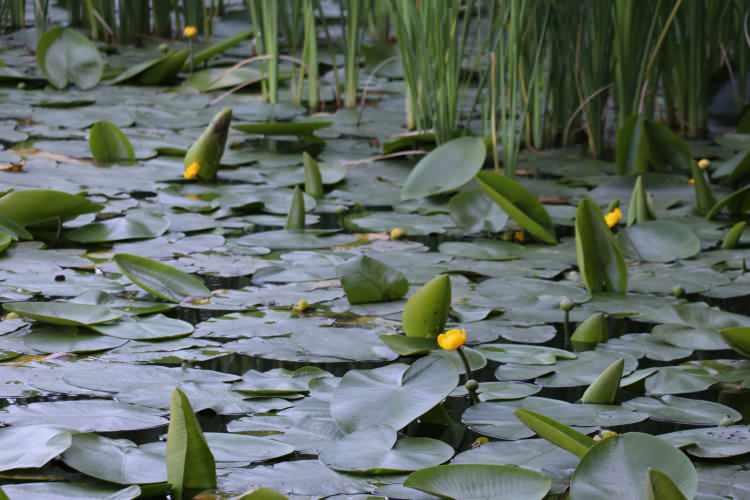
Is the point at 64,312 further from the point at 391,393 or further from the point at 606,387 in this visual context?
the point at 606,387

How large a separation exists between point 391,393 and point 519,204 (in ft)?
2.97

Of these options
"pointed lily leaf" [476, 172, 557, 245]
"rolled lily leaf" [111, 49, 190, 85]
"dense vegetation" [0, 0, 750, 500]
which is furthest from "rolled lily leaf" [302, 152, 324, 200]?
"rolled lily leaf" [111, 49, 190, 85]

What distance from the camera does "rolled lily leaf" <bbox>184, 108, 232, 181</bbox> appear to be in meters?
2.52

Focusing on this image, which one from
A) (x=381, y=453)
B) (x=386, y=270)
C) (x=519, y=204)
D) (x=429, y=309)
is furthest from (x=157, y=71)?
(x=381, y=453)

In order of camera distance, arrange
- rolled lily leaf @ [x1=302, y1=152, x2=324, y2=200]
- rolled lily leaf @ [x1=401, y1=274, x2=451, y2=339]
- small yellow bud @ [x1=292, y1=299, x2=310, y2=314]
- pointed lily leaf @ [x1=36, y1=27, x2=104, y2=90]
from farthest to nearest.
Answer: pointed lily leaf @ [x1=36, y1=27, x2=104, y2=90], rolled lily leaf @ [x1=302, y1=152, x2=324, y2=200], small yellow bud @ [x1=292, y1=299, x2=310, y2=314], rolled lily leaf @ [x1=401, y1=274, x2=451, y2=339]

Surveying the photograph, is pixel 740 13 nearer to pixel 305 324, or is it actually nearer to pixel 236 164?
pixel 236 164

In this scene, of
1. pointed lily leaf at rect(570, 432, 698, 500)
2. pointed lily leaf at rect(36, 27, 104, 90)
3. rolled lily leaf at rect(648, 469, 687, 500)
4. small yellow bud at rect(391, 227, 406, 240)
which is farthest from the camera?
pointed lily leaf at rect(36, 27, 104, 90)

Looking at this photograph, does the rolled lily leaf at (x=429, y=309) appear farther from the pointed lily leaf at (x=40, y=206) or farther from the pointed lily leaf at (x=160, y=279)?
the pointed lily leaf at (x=40, y=206)

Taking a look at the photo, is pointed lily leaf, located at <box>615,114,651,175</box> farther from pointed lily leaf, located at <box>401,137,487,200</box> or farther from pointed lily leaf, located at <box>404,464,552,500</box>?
pointed lily leaf, located at <box>404,464,552,500</box>

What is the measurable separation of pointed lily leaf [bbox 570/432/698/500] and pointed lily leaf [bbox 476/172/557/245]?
94 cm

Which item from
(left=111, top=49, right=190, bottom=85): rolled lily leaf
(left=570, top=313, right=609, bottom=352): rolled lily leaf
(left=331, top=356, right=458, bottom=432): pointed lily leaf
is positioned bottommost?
(left=570, top=313, right=609, bottom=352): rolled lily leaf

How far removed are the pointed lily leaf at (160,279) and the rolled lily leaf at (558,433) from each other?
739 millimetres

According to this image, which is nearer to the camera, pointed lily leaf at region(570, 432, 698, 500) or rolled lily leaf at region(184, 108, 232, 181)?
pointed lily leaf at region(570, 432, 698, 500)

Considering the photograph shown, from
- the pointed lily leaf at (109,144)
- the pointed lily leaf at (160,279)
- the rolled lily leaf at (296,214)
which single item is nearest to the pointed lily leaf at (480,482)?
the pointed lily leaf at (160,279)
